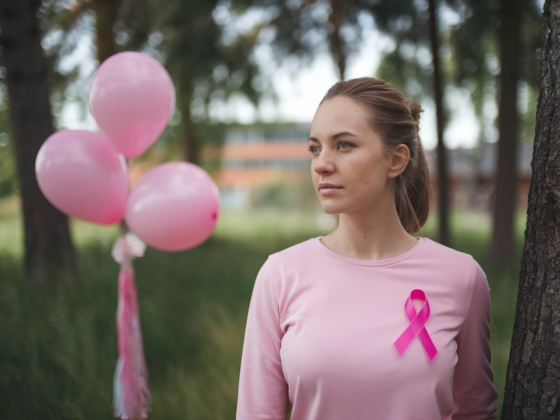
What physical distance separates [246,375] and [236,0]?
6.40 m

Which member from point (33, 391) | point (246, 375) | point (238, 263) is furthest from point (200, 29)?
point (246, 375)

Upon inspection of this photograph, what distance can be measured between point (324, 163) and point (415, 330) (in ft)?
1.94

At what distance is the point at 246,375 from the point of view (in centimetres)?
154

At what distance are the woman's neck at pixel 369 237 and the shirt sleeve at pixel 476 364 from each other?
28 cm

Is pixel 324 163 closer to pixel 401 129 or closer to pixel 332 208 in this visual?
pixel 332 208

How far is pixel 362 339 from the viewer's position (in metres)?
1.41

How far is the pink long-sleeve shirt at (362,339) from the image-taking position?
1.40 meters

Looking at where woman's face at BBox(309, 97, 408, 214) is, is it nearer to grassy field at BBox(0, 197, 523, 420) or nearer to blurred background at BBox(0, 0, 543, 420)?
blurred background at BBox(0, 0, 543, 420)

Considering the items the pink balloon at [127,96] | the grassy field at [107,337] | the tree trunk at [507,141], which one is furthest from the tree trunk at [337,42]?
the pink balloon at [127,96]

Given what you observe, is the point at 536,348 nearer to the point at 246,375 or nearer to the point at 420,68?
the point at 246,375

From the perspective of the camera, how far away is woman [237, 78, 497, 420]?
140 cm

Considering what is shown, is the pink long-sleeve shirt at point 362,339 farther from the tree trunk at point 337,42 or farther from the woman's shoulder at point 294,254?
the tree trunk at point 337,42

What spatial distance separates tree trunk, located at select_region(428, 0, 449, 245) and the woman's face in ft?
15.5

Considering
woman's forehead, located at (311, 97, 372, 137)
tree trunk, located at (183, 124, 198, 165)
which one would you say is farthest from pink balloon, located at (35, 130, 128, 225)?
tree trunk, located at (183, 124, 198, 165)
